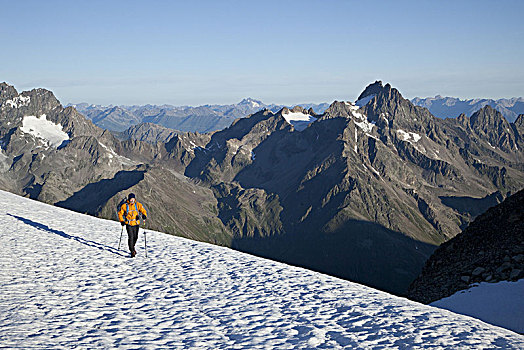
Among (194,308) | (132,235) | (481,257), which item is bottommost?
(481,257)

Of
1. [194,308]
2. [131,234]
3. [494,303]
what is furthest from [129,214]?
[494,303]

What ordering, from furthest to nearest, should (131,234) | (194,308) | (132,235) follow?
(132,235) < (131,234) < (194,308)

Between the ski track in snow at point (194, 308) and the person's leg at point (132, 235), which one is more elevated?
the person's leg at point (132, 235)

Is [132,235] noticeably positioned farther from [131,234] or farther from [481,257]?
[481,257]

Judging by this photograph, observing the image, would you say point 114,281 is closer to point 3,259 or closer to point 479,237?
point 3,259

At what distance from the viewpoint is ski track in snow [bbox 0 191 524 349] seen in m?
14.4

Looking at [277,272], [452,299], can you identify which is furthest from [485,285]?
[277,272]

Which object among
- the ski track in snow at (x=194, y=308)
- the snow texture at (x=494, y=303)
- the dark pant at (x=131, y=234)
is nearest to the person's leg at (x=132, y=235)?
Answer: the dark pant at (x=131, y=234)

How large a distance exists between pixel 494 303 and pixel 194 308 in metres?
15.6

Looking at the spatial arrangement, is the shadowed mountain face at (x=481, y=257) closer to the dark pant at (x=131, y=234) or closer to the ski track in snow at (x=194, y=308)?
the ski track in snow at (x=194, y=308)

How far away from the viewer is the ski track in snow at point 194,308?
47.2 feet

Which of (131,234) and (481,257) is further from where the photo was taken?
(481,257)

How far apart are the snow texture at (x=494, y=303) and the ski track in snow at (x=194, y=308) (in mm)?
4192

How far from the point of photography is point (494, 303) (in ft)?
71.6
